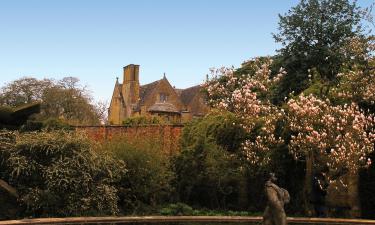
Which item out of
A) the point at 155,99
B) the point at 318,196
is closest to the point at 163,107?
the point at 155,99

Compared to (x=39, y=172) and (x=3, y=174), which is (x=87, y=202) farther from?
(x=3, y=174)

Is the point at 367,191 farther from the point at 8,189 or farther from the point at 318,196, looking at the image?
the point at 8,189

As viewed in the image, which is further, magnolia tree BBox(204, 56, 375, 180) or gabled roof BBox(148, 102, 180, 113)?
gabled roof BBox(148, 102, 180, 113)

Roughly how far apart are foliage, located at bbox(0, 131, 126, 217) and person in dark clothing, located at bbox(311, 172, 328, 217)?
7.38 meters

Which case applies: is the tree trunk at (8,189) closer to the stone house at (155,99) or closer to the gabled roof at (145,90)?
the stone house at (155,99)

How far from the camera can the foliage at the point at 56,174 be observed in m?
13.3

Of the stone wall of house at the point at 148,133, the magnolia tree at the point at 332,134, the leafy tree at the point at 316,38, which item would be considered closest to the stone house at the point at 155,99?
the stone wall of house at the point at 148,133

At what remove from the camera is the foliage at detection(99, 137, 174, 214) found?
16.0 meters

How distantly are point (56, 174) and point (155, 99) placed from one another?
44896 mm

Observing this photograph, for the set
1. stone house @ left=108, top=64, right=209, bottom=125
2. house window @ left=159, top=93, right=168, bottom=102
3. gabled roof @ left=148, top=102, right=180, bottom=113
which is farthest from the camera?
house window @ left=159, top=93, right=168, bottom=102

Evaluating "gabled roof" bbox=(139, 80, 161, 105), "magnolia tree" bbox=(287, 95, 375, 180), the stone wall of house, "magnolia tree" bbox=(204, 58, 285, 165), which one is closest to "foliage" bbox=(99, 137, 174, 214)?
the stone wall of house

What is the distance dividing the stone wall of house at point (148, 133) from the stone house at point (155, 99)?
26.6 metres

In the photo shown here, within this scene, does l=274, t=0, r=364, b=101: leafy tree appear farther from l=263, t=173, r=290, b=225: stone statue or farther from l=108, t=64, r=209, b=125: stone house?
l=108, t=64, r=209, b=125: stone house

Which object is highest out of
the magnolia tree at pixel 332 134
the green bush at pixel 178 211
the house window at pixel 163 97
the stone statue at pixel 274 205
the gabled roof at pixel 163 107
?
the house window at pixel 163 97
